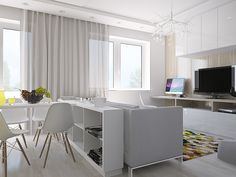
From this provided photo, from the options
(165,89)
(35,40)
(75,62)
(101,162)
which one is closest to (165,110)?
(101,162)

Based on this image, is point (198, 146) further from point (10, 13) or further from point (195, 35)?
point (10, 13)

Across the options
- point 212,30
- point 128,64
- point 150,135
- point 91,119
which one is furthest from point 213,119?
point 128,64

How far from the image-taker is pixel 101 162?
207 centimetres

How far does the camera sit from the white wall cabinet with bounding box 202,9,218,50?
3.94 m

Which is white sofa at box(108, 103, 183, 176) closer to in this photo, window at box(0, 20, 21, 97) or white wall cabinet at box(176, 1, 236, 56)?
white wall cabinet at box(176, 1, 236, 56)

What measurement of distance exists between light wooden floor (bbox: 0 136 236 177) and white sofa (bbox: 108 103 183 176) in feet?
0.43

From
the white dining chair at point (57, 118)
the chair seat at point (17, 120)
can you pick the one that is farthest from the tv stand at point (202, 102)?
the chair seat at point (17, 120)

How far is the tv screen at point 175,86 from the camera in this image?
197 inches

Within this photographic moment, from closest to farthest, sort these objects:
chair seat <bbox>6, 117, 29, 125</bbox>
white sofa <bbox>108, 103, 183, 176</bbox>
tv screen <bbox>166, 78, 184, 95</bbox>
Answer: white sofa <bbox>108, 103, 183, 176</bbox>, chair seat <bbox>6, 117, 29, 125</bbox>, tv screen <bbox>166, 78, 184, 95</bbox>

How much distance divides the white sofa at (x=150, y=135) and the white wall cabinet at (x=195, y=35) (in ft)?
8.65

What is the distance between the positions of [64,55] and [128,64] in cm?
196

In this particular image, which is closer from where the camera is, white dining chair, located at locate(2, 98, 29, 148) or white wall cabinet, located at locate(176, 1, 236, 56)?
white dining chair, located at locate(2, 98, 29, 148)

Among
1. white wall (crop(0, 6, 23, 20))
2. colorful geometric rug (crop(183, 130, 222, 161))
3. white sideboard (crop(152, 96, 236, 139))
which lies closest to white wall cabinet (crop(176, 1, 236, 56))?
white sideboard (crop(152, 96, 236, 139))

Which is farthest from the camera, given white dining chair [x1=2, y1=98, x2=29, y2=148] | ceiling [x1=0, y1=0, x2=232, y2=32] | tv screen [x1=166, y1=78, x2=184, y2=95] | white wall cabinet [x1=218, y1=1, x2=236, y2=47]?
tv screen [x1=166, y1=78, x2=184, y2=95]
